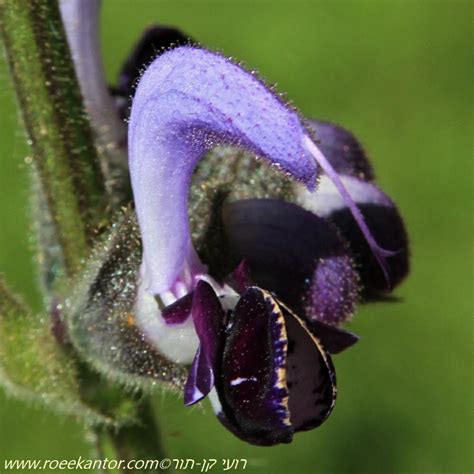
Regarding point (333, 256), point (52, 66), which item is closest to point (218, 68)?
point (52, 66)

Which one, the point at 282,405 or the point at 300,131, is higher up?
the point at 300,131

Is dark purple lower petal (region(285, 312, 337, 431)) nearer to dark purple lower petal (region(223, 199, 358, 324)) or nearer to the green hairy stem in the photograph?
dark purple lower petal (region(223, 199, 358, 324))

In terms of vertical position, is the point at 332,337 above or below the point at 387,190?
above

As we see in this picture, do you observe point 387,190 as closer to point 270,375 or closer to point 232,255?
point 232,255

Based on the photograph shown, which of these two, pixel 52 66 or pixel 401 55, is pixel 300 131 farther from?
pixel 401 55

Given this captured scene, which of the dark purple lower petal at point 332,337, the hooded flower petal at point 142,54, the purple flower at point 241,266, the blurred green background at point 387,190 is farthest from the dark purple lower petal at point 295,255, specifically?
the blurred green background at point 387,190

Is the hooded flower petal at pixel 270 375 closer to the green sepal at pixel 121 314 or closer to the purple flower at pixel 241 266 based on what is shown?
the purple flower at pixel 241 266

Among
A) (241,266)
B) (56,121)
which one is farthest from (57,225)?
(241,266)

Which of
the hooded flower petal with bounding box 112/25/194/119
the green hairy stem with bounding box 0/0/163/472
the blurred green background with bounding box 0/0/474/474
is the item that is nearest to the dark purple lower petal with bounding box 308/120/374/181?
the hooded flower petal with bounding box 112/25/194/119
